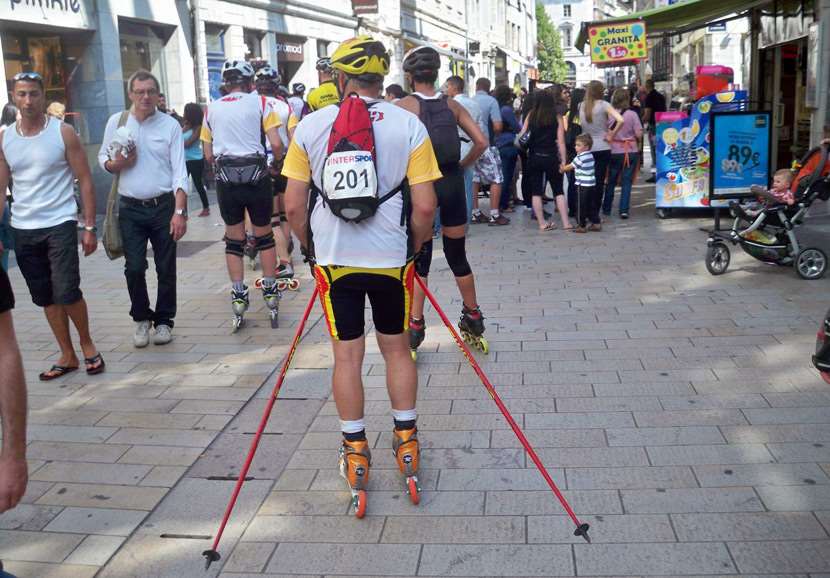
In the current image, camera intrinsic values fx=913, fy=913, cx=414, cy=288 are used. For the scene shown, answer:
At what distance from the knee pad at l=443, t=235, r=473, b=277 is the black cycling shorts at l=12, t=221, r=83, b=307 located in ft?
7.59

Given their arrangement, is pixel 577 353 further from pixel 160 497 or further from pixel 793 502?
pixel 160 497

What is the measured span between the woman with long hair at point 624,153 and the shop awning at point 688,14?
1.51m

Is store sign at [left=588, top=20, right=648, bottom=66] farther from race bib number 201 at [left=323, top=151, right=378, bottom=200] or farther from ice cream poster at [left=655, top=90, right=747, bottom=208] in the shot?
race bib number 201 at [left=323, top=151, right=378, bottom=200]

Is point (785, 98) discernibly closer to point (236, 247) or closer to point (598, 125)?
point (598, 125)

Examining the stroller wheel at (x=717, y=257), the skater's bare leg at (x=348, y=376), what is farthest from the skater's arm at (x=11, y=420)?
the stroller wheel at (x=717, y=257)

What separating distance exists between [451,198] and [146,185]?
2150 mm

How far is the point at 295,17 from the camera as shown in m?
21.8

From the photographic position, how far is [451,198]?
5734mm

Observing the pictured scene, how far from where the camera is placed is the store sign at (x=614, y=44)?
53.6ft

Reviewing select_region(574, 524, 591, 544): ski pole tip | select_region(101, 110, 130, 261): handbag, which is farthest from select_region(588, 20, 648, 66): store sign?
select_region(574, 524, 591, 544): ski pole tip

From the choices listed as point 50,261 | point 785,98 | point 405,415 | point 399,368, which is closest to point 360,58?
point 399,368

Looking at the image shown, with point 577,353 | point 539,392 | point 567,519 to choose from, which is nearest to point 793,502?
point 567,519

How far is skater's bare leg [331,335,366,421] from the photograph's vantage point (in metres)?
3.85

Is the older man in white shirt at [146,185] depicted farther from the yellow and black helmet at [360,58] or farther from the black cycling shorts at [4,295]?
the black cycling shorts at [4,295]
